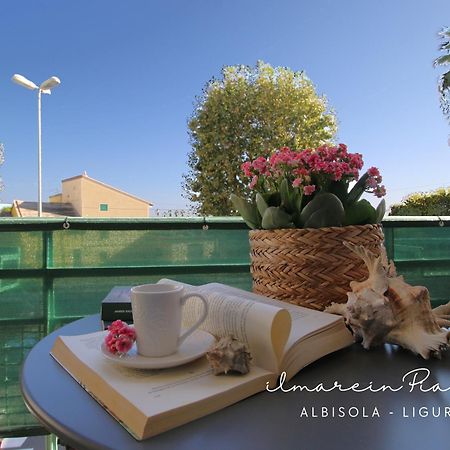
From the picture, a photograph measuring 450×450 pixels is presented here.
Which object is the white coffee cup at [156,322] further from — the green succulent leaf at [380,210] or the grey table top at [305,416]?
the green succulent leaf at [380,210]

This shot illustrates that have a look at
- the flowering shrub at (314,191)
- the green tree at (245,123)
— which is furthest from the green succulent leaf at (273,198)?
the green tree at (245,123)

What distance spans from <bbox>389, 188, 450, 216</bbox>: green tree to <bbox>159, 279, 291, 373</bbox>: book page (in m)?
4.14

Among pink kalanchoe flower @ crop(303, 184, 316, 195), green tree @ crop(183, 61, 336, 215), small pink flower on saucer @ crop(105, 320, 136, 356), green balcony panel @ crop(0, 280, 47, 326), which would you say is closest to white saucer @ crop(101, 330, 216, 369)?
small pink flower on saucer @ crop(105, 320, 136, 356)

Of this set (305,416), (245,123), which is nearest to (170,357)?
(305,416)

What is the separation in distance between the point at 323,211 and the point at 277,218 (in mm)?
88

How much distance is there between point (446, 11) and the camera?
4590mm

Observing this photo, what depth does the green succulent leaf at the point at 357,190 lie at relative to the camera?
805mm

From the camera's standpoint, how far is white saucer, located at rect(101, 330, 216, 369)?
0.49m

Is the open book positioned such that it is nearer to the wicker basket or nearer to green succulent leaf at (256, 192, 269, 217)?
the wicker basket

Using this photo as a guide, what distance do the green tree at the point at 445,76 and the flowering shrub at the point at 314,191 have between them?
6472 millimetres

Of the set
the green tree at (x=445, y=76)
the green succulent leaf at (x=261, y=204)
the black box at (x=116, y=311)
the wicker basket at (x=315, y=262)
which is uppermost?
the green tree at (x=445, y=76)

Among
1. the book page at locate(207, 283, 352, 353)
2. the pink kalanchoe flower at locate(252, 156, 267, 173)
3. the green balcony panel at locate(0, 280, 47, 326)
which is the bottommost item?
the green balcony panel at locate(0, 280, 47, 326)

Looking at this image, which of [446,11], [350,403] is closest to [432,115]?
[446,11]

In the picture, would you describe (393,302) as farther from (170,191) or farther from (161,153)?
(161,153)
